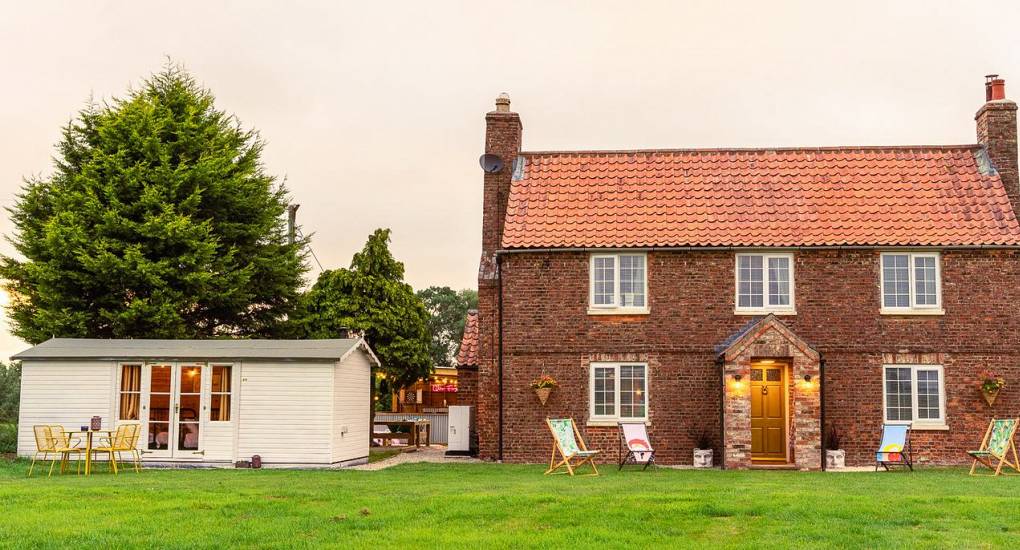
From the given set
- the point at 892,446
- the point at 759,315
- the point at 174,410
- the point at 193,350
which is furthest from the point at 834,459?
the point at 174,410

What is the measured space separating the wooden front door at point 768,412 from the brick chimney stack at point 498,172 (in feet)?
22.9

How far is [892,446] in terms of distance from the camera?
20.1 meters

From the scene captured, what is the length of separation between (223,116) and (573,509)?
2389 centimetres

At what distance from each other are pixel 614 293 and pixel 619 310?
1.45ft

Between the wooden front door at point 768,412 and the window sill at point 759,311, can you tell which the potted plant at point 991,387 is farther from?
the window sill at point 759,311

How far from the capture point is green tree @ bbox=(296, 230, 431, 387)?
30.9 meters

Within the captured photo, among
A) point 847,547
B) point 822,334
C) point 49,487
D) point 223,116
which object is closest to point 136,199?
point 223,116

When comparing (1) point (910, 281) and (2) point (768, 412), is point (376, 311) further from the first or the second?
→ (1) point (910, 281)

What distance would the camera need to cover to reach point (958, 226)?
22.6 m

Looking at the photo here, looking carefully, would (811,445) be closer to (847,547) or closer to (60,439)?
(847,547)

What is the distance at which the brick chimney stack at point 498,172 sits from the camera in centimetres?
2436

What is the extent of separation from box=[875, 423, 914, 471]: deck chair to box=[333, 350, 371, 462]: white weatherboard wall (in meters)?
11.2

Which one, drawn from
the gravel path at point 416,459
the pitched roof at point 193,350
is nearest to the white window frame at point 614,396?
the gravel path at point 416,459

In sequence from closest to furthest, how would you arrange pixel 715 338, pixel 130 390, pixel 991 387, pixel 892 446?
pixel 892 446 → pixel 130 390 → pixel 991 387 → pixel 715 338
